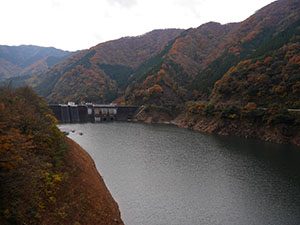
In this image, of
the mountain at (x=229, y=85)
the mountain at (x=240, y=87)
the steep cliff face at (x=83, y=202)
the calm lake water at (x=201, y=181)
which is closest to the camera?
the steep cliff face at (x=83, y=202)

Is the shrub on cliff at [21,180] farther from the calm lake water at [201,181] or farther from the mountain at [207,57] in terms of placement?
the mountain at [207,57]

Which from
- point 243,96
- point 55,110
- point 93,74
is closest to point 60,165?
point 243,96

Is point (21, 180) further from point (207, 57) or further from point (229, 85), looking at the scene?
point (207, 57)

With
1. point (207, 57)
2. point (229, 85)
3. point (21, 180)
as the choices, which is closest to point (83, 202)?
point (21, 180)

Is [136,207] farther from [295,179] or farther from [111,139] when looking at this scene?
[111,139]

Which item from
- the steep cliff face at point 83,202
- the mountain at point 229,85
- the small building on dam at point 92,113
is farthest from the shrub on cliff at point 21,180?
the small building on dam at point 92,113

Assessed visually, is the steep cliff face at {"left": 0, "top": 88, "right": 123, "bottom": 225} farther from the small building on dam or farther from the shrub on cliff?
the small building on dam

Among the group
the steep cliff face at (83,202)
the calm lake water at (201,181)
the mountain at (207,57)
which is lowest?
the calm lake water at (201,181)
